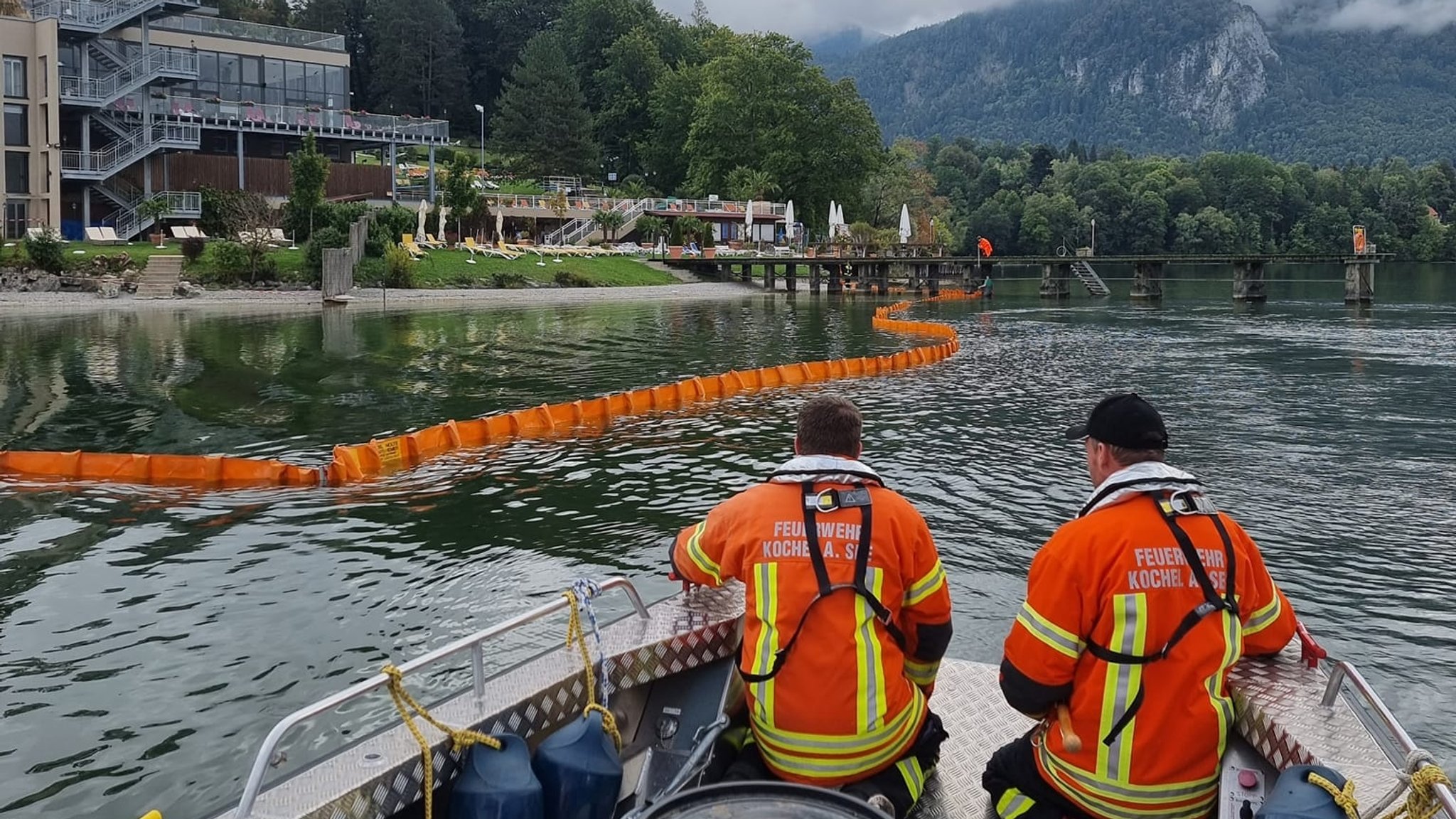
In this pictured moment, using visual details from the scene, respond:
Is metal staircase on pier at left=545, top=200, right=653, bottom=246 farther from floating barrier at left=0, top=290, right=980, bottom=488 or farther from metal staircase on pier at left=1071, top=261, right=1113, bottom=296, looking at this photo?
floating barrier at left=0, top=290, right=980, bottom=488

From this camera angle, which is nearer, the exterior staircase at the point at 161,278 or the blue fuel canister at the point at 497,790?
the blue fuel canister at the point at 497,790

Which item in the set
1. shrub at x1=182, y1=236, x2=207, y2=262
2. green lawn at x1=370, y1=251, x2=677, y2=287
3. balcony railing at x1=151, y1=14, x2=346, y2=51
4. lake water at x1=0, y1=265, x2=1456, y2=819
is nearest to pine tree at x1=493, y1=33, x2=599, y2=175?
balcony railing at x1=151, y1=14, x2=346, y2=51

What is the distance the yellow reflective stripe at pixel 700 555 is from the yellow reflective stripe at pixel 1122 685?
1.55 m

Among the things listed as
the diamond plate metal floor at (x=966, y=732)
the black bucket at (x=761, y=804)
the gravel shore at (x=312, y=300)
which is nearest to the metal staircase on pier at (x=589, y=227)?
the gravel shore at (x=312, y=300)

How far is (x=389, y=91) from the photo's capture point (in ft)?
369

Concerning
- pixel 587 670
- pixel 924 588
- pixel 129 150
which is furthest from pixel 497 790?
pixel 129 150

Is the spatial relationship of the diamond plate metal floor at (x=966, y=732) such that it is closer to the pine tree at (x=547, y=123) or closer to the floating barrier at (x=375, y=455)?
the floating barrier at (x=375, y=455)

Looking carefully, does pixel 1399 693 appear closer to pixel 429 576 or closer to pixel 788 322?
pixel 429 576

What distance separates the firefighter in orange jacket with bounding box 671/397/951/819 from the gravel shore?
41.8 metres

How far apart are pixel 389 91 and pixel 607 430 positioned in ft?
343

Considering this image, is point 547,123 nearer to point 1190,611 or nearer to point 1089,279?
point 1089,279

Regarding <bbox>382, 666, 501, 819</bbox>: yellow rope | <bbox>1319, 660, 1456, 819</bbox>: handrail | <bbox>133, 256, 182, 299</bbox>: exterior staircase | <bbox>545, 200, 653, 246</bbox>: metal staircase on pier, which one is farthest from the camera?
<bbox>545, 200, 653, 246</bbox>: metal staircase on pier

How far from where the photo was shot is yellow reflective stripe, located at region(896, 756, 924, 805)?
4.30 meters

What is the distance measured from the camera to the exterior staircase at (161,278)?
44.7 meters
